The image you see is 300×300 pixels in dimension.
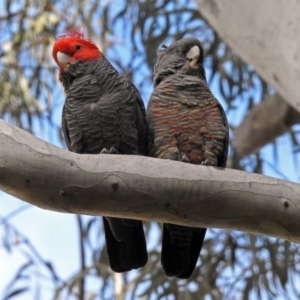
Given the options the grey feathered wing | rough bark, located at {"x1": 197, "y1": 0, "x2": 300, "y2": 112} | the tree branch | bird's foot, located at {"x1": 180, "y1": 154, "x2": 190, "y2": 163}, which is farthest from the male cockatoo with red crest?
rough bark, located at {"x1": 197, "y1": 0, "x2": 300, "y2": 112}

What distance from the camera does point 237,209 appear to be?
5.11 ft

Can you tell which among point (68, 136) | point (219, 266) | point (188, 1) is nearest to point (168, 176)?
point (68, 136)

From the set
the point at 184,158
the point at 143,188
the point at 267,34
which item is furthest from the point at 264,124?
the point at 143,188

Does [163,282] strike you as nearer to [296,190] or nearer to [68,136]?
[68,136]

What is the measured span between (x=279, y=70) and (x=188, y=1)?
1464mm

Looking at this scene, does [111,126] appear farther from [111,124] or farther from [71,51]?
[71,51]

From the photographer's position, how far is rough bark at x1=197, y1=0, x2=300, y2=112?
2.54m

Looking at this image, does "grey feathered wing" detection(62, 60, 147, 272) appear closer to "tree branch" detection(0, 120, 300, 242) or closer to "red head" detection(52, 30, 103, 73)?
"red head" detection(52, 30, 103, 73)

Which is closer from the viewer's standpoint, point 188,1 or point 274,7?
point 274,7

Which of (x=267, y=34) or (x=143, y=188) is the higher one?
(x=267, y=34)

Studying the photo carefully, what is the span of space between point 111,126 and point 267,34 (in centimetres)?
99

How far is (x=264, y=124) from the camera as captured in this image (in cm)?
354

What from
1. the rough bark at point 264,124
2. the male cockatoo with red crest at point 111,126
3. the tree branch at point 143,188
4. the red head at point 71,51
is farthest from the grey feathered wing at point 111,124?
the rough bark at point 264,124

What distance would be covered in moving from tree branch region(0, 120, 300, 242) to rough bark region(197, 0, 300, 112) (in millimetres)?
1057
